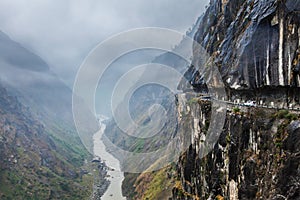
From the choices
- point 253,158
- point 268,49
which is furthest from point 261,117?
point 268,49

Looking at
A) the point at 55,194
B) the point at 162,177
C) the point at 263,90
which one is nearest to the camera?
the point at 263,90

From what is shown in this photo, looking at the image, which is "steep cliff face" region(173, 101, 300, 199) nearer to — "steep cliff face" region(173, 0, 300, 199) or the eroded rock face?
"steep cliff face" region(173, 0, 300, 199)

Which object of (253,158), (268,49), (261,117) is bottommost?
(253,158)

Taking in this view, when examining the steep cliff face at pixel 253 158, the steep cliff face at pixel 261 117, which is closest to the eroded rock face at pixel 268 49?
the steep cliff face at pixel 261 117

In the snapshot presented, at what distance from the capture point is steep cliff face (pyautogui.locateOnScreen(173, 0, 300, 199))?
2695cm

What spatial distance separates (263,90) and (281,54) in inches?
206

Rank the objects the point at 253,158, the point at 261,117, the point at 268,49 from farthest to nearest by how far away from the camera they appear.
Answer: the point at 268,49, the point at 261,117, the point at 253,158

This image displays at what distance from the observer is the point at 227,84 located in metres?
44.8

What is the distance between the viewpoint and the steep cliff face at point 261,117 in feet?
88.4

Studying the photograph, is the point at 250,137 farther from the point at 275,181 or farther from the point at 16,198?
the point at 16,198

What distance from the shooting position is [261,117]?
31859mm

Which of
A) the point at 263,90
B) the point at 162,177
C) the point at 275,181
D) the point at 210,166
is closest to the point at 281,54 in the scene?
the point at 263,90

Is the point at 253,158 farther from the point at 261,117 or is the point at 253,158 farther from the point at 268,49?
the point at 268,49

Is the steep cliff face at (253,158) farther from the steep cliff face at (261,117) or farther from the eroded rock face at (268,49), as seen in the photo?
the eroded rock face at (268,49)
